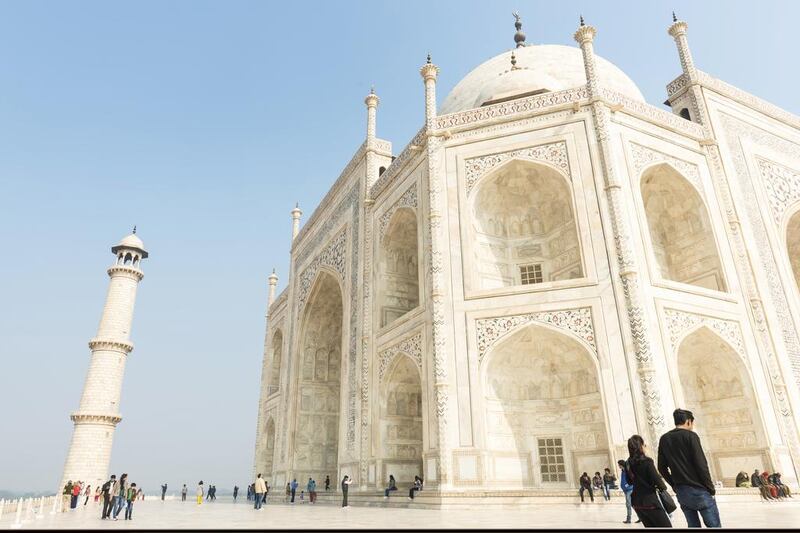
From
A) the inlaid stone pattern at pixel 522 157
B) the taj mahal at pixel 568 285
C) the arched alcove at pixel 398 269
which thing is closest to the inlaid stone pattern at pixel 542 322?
the taj mahal at pixel 568 285

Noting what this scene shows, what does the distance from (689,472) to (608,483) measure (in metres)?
7.47

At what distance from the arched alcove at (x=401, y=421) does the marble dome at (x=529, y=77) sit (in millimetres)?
8881

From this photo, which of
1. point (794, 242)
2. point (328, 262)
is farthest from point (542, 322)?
point (794, 242)

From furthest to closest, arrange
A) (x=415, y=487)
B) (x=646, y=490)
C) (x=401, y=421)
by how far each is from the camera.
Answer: (x=401, y=421) < (x=415, y=487) < (x=646, y=490)

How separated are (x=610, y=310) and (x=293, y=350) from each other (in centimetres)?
1395

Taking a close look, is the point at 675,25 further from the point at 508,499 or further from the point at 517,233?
the point at 508,499

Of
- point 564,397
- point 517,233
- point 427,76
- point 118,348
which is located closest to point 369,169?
point 427,76

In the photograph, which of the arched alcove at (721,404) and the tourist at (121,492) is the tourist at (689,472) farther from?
the tourist at (121,492)

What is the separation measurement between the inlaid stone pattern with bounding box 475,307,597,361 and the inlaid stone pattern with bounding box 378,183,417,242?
4.32 metres

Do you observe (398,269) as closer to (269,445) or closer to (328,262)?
(328,262)

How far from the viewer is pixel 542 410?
12.2 meters

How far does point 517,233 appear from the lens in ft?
47.3

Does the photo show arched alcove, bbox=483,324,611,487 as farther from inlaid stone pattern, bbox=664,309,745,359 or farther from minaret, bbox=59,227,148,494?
minaret, bbox=59,227,148,494

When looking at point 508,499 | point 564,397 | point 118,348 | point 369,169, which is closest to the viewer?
point 508,499
